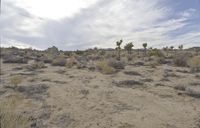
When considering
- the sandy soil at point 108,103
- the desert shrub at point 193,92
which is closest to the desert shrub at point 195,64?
the sandy soil at point 108,103

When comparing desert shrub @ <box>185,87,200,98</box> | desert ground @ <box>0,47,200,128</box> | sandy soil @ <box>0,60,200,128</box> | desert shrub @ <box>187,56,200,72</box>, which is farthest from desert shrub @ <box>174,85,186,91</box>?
desert shrub @ <box>187,56,200,72</box>

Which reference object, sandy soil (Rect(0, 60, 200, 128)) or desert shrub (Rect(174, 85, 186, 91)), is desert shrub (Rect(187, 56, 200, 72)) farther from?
desert shrub (Rect(174, 85, 186, 91))

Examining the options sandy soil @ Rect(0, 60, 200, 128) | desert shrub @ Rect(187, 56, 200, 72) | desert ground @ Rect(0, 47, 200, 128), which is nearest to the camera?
desert ground @ Rect(0, 47, 200, 128)

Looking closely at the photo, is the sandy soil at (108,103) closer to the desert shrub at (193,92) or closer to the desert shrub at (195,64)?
the desert shrub at (193,92)

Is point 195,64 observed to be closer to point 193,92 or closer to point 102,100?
point 193,92

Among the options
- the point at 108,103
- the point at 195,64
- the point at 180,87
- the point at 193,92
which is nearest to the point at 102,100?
the point at 108,103

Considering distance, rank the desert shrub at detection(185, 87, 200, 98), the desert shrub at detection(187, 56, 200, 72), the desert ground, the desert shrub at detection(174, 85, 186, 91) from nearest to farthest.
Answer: the desert ground
the desert shrub at detection(185, 87, 200, 98)
the desert shrub at detection(174, 85, 186, 91)
the desert shrub at detection(187, 56, 200, 72)

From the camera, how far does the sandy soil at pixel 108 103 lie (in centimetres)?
1005

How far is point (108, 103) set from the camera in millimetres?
12016

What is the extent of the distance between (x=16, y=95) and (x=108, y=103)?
3.54m

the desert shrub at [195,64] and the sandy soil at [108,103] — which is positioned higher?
the desert shrub at [195,64]

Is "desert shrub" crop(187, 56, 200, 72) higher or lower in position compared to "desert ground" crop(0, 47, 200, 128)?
higher

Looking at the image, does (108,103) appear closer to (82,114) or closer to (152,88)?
(82,114)

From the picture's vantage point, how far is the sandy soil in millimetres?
10055
